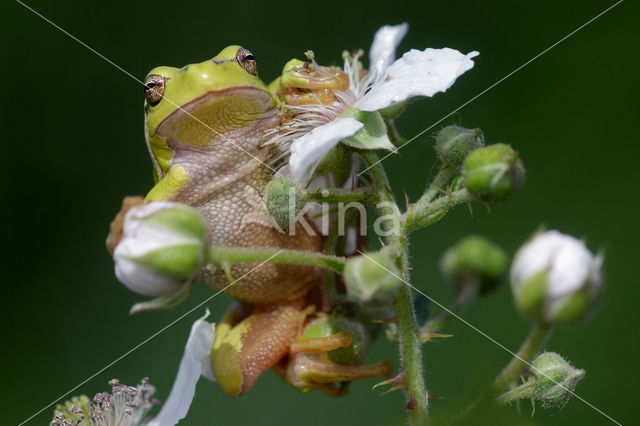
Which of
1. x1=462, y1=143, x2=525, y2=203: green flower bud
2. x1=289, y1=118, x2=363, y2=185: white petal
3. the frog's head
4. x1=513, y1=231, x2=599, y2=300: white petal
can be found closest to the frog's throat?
the frog's head

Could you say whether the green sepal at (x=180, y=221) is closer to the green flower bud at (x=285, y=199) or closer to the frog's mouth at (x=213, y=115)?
the green flower bud at (x=285, y=199)

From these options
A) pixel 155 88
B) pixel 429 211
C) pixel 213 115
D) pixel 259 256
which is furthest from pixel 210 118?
pixel 429 211

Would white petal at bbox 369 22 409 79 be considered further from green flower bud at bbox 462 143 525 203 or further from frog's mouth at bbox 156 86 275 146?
green flower bud at bbox 462 143 525 203

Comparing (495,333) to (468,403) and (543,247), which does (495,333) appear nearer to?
(543,247)

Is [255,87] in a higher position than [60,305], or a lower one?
higher

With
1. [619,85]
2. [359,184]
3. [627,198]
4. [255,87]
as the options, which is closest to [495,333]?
[627,198]

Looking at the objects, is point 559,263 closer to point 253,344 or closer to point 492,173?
point 492,173

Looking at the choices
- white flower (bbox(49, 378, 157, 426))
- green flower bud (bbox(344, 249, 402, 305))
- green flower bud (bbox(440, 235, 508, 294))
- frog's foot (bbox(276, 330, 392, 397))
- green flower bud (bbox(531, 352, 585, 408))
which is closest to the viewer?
green flower bud (bbox(344, 249, 402, 305))
